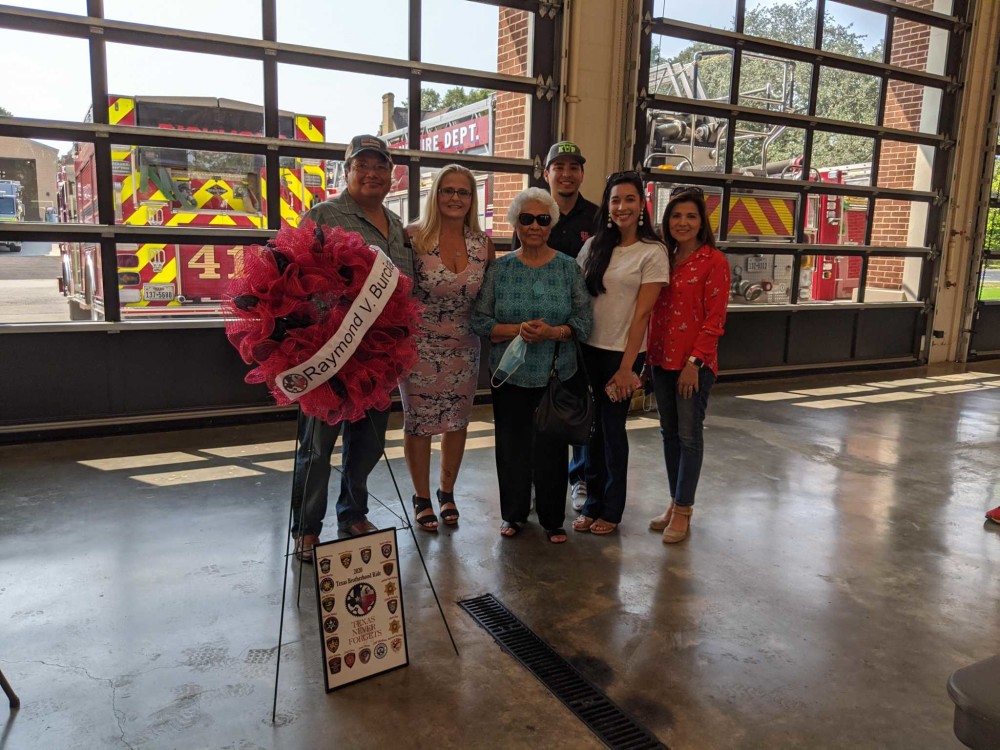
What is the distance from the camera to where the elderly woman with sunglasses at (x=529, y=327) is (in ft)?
9.94

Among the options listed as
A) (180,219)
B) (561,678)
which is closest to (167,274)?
(180,219)

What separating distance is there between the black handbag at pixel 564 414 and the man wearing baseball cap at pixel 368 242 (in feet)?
2.12

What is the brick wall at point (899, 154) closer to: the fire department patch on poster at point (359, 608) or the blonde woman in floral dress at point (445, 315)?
the blonde woman in floral dress at point (445, 315)

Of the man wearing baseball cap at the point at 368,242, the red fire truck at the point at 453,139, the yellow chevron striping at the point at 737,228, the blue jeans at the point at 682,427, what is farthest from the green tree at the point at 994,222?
the man wearing baseball cap at the point at 368,242

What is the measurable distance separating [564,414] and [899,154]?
7357 millimetres

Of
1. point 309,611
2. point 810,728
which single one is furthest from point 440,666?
point 810,728

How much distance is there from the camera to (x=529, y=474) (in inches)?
129

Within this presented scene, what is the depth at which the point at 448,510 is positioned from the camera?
3463 millimetres

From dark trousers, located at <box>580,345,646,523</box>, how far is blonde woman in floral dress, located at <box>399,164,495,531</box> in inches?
21.8

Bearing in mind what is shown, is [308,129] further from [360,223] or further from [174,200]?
[360,223]

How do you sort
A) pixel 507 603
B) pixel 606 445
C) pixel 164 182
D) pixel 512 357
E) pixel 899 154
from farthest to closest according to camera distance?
pixel 899 154 < pixel 164 182 < pixel 606 445 < pixel 512 357 < pixel 507 603

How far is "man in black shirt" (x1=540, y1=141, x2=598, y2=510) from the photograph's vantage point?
11.0 ft

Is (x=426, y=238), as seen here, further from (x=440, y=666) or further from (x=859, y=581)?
(x=859, y=581)

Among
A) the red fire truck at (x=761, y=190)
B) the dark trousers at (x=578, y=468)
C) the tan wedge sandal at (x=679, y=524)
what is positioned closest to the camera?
the tan wedge sandal at (x=679, y=524)
